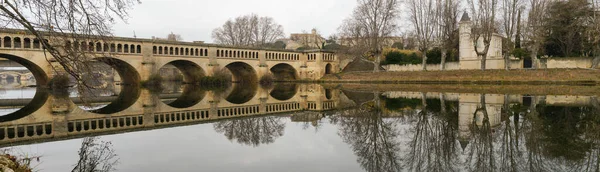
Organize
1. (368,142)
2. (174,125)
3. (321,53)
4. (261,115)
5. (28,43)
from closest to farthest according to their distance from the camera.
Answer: (368,142) → (174,125) → (261,115) → (28,43) → (321,53)

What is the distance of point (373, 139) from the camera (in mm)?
9906

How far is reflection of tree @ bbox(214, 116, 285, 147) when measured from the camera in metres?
10.4

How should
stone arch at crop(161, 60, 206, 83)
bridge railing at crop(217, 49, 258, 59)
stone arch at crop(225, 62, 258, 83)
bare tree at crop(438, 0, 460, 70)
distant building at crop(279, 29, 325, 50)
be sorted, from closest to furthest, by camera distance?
bare tree at crop(438, 0, 460, 70), stone arch at crop(161, 60, 206, 83), bridge railing at crop(217, 49, 258, 59), stone arch at crop(225, 62, 258, 83), distant building at crop(279, 29, 325, 50)

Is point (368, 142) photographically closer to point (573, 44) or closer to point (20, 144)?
point (20, 144)

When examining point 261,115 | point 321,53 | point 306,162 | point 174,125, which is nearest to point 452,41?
point 321,53

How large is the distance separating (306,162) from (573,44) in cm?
4553

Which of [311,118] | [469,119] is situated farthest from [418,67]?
[469,119]

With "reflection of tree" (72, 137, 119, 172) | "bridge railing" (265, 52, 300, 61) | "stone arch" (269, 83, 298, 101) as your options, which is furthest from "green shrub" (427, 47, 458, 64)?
"reflection of tree" (72, 137, 119, 172)

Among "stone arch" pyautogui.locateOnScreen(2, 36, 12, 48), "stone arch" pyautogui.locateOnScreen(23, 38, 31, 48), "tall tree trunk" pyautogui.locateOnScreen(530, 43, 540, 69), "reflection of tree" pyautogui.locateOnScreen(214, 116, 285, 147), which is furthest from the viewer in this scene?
"tall tree trunk" pyautogui.locateOnScreen(530, 43, 540, 69)

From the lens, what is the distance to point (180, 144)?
9.95 meters

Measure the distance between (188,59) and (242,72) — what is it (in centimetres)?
1319

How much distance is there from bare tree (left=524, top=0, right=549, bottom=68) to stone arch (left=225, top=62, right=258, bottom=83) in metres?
34.1

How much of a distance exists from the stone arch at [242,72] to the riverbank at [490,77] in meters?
14.4

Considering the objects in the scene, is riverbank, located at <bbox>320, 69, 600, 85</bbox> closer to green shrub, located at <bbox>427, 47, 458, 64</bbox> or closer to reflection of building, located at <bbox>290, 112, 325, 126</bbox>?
green shrub, located at <bbox>427, 47, 458, 64</bbox>
